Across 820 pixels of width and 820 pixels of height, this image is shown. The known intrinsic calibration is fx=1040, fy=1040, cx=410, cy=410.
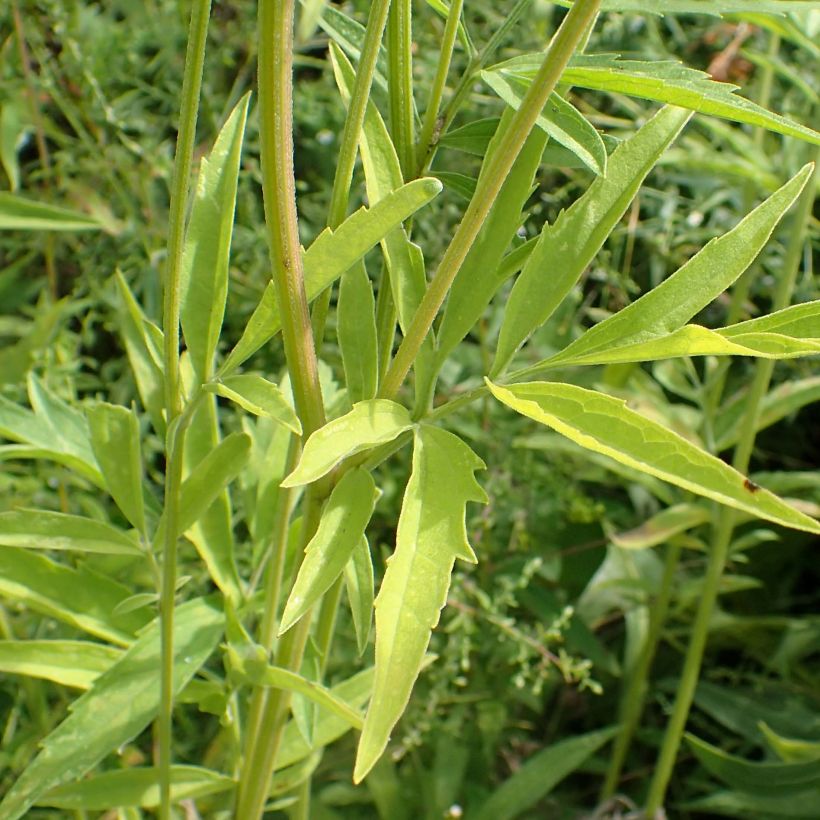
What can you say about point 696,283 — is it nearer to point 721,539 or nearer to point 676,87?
point 676,87

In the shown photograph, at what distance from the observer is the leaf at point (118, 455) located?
23.5 inches

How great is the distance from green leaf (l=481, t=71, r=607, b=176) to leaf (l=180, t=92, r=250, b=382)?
14 cm

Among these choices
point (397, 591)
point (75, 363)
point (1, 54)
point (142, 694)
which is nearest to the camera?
point (397, 591)

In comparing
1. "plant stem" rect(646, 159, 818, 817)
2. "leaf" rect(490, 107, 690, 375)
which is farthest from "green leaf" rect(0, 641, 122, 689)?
"plant stem" rect(646, 159, 818, 817)

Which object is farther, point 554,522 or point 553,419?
point 554,522

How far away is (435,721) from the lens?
100 cm

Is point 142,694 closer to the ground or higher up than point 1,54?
closer to the ground

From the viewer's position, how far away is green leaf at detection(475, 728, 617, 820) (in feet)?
3.17

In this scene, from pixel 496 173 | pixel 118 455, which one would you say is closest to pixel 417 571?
pixel 496 173

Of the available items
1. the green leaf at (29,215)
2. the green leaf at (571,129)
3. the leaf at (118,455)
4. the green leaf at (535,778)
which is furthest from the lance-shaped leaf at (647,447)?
the green leaf at (535,778)

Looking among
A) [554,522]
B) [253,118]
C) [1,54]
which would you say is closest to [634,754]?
[554,522]

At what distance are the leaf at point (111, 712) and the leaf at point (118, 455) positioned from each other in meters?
0.08

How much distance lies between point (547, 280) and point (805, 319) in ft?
0.38

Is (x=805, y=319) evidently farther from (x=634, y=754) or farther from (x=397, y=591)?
(x=634, y=754)
